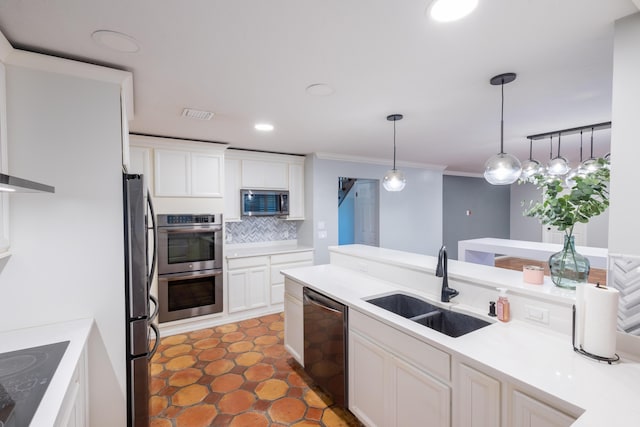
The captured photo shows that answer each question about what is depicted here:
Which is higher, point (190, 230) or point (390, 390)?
point (190, 230)

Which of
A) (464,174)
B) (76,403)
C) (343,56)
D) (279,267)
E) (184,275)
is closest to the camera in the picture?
(76,403)

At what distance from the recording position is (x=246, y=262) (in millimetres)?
3961

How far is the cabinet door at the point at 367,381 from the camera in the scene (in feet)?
5.69

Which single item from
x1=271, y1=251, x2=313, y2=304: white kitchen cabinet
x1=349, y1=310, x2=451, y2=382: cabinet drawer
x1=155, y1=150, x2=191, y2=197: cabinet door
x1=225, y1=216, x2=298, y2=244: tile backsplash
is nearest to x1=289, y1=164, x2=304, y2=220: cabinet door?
x1=225, y1=216, x2=298, y2=244: tile backsplash

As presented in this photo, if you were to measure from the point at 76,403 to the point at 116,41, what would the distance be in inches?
69.3

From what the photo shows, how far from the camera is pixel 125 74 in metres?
1.79

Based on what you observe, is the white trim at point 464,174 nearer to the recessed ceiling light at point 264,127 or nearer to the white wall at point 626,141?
the recessed ceiling light at point 264,127

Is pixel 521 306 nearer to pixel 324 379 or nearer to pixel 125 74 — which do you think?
pixel 324 379

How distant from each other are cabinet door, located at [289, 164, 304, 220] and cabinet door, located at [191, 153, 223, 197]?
1.16 meters

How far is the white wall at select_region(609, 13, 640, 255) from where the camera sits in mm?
1247

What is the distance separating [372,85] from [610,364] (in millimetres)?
1952

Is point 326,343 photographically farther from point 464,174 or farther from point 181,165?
point 464,174

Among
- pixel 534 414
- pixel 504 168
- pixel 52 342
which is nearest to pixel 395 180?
pixel 504 168

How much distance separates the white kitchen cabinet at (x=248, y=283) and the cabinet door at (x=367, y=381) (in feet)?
7.57
